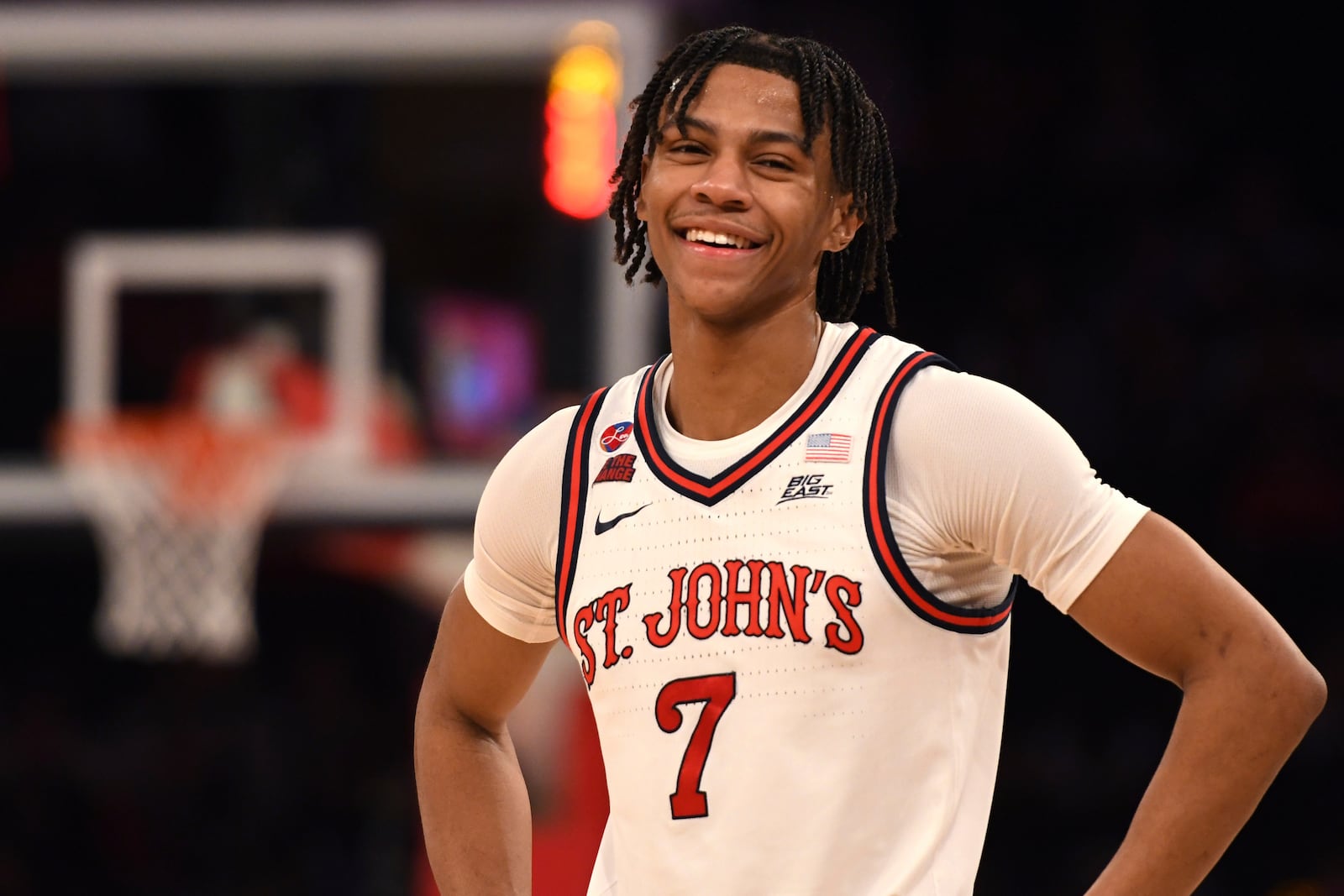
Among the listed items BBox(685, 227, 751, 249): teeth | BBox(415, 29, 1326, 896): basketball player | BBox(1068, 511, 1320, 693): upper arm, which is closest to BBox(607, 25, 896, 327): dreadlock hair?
BBox(415, 29, 1326, 896): basketball player

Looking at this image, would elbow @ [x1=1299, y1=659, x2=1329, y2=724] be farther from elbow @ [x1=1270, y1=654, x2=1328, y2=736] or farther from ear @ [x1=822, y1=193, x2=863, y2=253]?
ear @ [x1=822, y1=193, x2=863, y2=253]

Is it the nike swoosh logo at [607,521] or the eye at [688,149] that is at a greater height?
the eye at [688,149]

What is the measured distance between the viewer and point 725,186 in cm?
258

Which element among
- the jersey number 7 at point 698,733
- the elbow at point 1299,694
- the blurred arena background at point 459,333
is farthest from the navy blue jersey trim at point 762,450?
the blurred arena background at point 459,333

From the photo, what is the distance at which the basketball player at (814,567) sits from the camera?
93.0 inches

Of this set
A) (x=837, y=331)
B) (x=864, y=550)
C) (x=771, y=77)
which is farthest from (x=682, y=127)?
(x=864, y=550)

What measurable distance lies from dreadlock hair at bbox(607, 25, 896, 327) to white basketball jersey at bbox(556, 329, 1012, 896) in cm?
24

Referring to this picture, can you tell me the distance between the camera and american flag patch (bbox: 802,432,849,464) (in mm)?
2537

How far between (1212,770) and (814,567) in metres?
0.55

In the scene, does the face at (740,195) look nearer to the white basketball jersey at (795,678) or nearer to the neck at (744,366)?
the neck at (744,366)

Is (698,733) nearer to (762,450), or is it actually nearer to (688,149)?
A: (762,450)

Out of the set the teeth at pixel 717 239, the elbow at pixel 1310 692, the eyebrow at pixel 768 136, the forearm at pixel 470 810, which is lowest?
the forearm at pixel 470 810

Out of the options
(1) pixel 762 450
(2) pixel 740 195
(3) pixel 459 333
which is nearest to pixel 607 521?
(1) pixel 762 450

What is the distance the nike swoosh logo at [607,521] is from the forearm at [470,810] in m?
0.46
